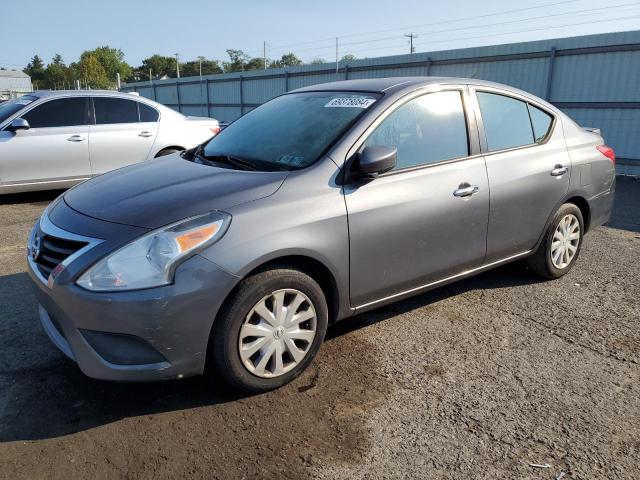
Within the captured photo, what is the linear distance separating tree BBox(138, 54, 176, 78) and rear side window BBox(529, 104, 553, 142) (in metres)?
105

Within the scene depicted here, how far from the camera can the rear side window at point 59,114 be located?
23.8 ft

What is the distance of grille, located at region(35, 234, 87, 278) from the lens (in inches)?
103

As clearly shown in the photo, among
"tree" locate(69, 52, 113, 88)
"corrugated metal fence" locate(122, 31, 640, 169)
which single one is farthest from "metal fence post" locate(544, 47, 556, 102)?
"tree" locate(69, 52, 113, 88)

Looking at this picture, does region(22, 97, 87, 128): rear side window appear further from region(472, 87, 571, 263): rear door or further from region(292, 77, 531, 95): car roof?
region(472, 87, 571, 263): rear door

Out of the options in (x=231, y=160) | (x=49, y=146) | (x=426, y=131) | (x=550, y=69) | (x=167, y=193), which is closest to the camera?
(x=167, y=193)

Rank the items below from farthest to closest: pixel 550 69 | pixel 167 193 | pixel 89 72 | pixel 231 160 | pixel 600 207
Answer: pixel 89 72
pixel 550 69
pixel 600 207
pixel 231 160
pixel 167 193

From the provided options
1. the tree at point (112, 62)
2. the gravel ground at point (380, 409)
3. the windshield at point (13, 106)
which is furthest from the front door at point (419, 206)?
the tree at point (112, 62)

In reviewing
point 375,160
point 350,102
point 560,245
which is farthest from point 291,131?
point 560,245

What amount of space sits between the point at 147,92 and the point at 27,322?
29.5 meters

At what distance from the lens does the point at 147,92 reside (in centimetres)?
3053

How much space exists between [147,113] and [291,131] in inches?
215

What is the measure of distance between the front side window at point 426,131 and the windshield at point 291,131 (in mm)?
206

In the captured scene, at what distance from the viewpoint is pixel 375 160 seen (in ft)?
9.70

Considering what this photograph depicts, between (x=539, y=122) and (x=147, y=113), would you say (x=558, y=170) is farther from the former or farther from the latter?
(x=147, y=113)
